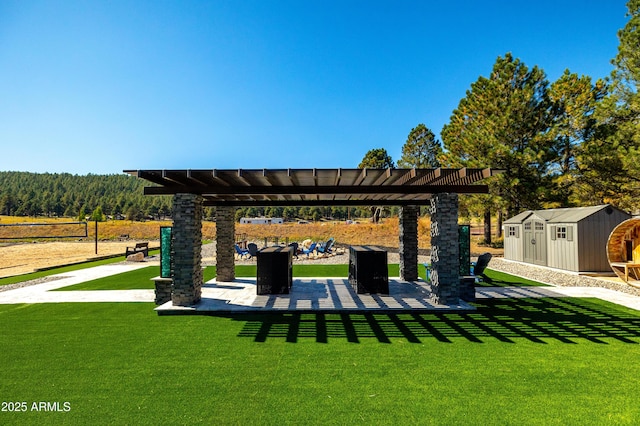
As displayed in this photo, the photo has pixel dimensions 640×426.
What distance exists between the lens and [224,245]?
11.9m

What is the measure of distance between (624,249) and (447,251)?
8829mm

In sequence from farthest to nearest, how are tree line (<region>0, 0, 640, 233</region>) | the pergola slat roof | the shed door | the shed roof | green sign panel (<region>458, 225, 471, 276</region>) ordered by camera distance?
tree line (<region>0, 0, 640, 233</region>)
the shed door
the shed roof
green sign panel (<region>458, 225, 471, 276</region>)
the pergola slat roof

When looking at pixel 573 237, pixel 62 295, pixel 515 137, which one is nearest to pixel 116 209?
pixel 62 295

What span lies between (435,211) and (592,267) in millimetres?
10284

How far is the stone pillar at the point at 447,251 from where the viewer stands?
313 inches

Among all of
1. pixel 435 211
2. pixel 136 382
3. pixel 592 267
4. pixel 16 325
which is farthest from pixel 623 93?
pixel 16 325

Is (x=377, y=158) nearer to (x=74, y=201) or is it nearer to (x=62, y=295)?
(x=62, y=295)

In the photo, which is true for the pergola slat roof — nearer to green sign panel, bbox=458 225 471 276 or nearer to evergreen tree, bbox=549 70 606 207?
green sign panel, bbox=458 225 471 276

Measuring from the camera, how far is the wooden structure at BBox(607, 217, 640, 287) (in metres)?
11.3

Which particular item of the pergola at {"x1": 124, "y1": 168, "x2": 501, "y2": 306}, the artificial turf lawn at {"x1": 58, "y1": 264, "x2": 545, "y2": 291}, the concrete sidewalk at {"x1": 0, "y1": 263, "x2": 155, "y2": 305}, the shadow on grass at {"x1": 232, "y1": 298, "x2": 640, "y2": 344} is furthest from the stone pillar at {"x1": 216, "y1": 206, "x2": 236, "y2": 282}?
the shadow on grass at {"x1": 232, "y1": 298, "x2": 640, "y2": 344}

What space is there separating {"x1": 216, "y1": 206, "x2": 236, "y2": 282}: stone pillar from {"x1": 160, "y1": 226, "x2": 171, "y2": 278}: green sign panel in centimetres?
253

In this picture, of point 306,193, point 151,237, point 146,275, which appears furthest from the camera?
point 151,237

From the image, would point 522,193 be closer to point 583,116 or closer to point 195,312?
point 583,116

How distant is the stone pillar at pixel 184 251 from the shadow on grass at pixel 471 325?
166 centimetres
